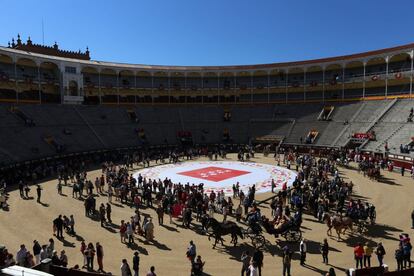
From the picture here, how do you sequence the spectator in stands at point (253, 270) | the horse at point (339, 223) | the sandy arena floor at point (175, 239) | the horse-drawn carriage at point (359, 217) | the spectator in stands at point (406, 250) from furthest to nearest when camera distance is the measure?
the horse-drawn carriage at point (359, 217) → the horse at point (339, 223) → the sandy arena floor at point (175, 239) → the spectator in stands at point (406, 250) → the spectator in stands at point (253, 270)

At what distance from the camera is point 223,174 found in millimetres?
31469

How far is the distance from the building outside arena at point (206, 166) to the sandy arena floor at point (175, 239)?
0.32 ft

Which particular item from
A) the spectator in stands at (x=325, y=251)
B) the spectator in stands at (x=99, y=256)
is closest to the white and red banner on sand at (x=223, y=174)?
the spectator in stands at (x=325, y=251)

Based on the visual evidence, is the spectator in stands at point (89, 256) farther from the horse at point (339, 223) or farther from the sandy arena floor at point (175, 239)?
the horse at point (339, 223)

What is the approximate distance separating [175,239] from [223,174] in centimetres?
1607

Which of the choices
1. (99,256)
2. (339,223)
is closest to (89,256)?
(99,256)

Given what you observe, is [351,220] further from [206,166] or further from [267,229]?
[206,166]

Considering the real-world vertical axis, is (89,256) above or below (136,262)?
below

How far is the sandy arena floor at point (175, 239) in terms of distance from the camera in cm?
1301

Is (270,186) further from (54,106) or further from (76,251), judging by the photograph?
(54,106)

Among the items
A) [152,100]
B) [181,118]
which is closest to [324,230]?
[181,118]

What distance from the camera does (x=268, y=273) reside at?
12.3m

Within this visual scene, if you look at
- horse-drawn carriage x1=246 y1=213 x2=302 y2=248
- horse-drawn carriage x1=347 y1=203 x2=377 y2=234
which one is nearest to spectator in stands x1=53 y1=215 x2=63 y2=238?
horse-drawn carriage x1=246 y1=213 x2=302 y2=248

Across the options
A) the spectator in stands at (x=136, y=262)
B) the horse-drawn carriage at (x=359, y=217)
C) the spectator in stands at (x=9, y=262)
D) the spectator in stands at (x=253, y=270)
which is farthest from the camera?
the horse-drawn carriage at (x=359, y=217)
